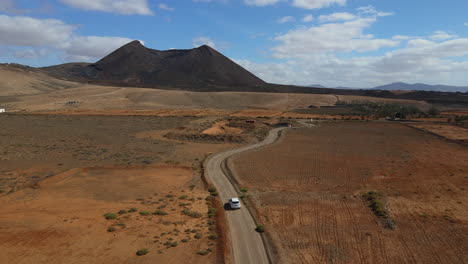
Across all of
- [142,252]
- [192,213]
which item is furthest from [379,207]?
[142,252]

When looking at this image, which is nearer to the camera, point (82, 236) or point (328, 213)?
point (82, 236)

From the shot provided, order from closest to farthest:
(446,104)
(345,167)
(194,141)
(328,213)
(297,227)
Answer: (297,227)
(328,213)
(345,167)
(194,141)
(446,104)

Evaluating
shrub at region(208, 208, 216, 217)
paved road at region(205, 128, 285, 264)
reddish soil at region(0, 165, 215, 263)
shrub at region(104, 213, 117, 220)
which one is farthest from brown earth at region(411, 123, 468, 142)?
shrub at region(104, 213, 117, 220)

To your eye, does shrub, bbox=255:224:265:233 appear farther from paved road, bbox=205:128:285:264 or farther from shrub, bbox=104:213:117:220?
shrub, bbox=104:213:117:220

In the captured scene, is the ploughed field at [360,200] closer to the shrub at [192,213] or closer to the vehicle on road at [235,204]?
the vehicle on road at [235,204]

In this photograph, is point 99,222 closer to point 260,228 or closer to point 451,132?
point 260,228

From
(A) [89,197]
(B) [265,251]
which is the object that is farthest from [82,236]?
(B) [265,251]

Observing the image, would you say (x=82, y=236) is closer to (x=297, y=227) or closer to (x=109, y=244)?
(x=109, y=244)
